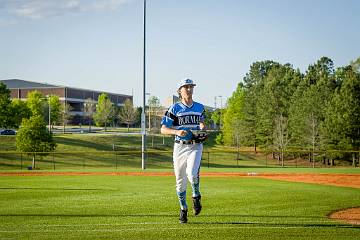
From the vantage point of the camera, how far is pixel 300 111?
60.2 metres

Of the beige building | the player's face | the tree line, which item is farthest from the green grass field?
the beige building

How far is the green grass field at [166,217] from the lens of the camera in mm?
7258

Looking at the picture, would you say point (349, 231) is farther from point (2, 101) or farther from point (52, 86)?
point (52, 86)

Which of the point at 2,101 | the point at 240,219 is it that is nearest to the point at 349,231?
the point at 240,219

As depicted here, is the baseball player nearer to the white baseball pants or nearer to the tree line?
the white baseball pants

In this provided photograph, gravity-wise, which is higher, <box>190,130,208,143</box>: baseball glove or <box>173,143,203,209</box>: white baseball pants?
<box>190,130,208,143</box>: baseball glove

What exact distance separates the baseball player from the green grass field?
1.97ft

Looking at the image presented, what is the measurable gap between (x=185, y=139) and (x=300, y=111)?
53987mm

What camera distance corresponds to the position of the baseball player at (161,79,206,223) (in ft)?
27.6

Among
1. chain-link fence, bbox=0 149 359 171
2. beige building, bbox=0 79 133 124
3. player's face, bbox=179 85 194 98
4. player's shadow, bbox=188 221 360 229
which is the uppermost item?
beige building, bbox=0 79 133 124

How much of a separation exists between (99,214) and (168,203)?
2.41 metres

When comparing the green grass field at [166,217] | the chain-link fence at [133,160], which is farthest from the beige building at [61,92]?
the green grass field at [166,217]

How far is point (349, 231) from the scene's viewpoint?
25.0 feet

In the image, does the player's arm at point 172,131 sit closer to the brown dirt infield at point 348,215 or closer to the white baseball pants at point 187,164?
the white baseball pants at point 187,164
